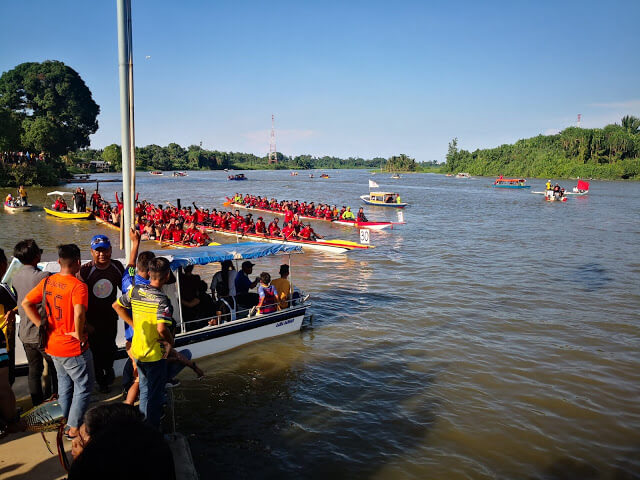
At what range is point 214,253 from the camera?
29.9 feet

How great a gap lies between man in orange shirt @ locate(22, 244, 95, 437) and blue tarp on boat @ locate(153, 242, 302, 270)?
3.22 metres

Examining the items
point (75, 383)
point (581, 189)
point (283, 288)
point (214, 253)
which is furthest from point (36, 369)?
point (581, 189)

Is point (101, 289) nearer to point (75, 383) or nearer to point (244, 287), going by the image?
point (75, 383)

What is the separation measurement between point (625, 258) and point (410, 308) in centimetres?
1503

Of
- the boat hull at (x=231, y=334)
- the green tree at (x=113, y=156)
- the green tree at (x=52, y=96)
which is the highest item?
the green tree at (x=52, y=96)

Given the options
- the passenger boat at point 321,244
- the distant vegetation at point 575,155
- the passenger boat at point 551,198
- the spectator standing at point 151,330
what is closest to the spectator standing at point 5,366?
the spectator standing at point 151,330

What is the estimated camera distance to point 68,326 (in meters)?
4.69

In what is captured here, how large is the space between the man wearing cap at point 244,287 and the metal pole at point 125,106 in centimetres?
282

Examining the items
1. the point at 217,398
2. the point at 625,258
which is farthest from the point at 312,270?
the point at 625,258

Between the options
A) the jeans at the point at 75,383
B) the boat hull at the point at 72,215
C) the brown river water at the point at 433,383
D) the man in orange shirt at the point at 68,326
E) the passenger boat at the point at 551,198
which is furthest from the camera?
the passenger boat at the point at 551,198

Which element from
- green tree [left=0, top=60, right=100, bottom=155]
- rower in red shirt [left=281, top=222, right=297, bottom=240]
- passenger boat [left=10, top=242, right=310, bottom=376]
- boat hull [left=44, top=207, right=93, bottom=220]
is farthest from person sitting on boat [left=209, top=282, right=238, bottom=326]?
green tree [left=0, top=60, right=100, bottom=155]

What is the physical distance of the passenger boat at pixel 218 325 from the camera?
25.1 feet

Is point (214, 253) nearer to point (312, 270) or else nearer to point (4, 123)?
point (312, 270)

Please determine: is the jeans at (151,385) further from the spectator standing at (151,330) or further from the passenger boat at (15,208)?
the passenger boat at (15,208)
